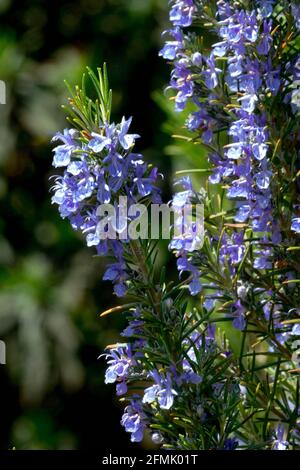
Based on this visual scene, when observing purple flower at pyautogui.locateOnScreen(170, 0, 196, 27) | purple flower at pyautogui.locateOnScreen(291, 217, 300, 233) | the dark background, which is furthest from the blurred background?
purple flower at pyautogui.locateOnScreen(291, 217, 300, 233)

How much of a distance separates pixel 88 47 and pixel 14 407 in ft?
4.68

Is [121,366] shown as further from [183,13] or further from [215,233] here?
[183,13]

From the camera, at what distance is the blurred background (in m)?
3.30

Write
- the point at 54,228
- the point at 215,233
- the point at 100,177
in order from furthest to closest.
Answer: the point at 54,228, the point at 215,233, the point at 100,177

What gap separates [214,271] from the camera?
996mm

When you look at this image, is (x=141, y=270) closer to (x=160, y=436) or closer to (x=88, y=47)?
(x=160, y=436)

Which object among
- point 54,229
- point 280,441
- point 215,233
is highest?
point 54,229

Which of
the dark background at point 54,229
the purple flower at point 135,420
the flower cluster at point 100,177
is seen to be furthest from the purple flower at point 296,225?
the dark background at point 54,229

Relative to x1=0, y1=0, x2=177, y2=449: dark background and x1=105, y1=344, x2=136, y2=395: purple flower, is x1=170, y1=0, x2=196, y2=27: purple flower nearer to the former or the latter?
x1=105, y1=344, x2=136, y2=395: purple flower

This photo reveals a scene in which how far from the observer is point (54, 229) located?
11.5 ft

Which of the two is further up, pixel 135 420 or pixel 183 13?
pixel 183 13

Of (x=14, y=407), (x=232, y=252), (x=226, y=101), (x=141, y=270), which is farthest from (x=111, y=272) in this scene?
(x=14, y=407)

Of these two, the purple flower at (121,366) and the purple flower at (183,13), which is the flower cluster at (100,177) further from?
the purple flower at (183,13)

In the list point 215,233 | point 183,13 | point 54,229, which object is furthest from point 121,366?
point 54,229
